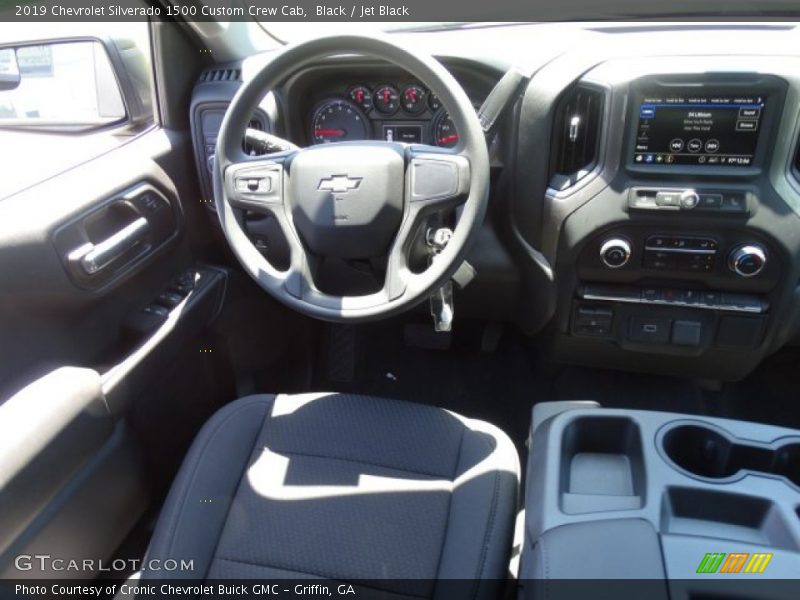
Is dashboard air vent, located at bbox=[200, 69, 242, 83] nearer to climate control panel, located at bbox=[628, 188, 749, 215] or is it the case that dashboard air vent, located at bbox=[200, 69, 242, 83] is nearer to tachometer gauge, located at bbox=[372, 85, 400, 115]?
tachometer gauge, located at bbox=[372, 85, 400, 115]

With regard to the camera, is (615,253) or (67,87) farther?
(67,87)

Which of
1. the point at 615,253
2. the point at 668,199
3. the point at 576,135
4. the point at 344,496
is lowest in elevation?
the point at 344,496

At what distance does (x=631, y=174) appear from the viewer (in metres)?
1.39

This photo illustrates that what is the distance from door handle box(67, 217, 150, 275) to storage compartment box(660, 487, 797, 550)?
1171 millimetres

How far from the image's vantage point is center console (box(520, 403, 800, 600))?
3.14 ft

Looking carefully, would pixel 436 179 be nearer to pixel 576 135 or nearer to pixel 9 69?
pixel 576 135

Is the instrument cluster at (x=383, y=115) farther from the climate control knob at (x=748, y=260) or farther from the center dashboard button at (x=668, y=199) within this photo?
the climate control knob at (x=748, y=260)

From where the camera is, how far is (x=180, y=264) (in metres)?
1.76

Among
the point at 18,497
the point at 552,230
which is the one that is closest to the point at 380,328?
the point at 552,230

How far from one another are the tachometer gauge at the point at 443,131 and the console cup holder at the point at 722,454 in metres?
0.83

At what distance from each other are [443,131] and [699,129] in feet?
1.88

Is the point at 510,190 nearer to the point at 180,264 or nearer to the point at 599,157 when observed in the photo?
the point at 599,157

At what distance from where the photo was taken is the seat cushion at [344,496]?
1.11 metres

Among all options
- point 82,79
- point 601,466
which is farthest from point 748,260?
point 82,79
